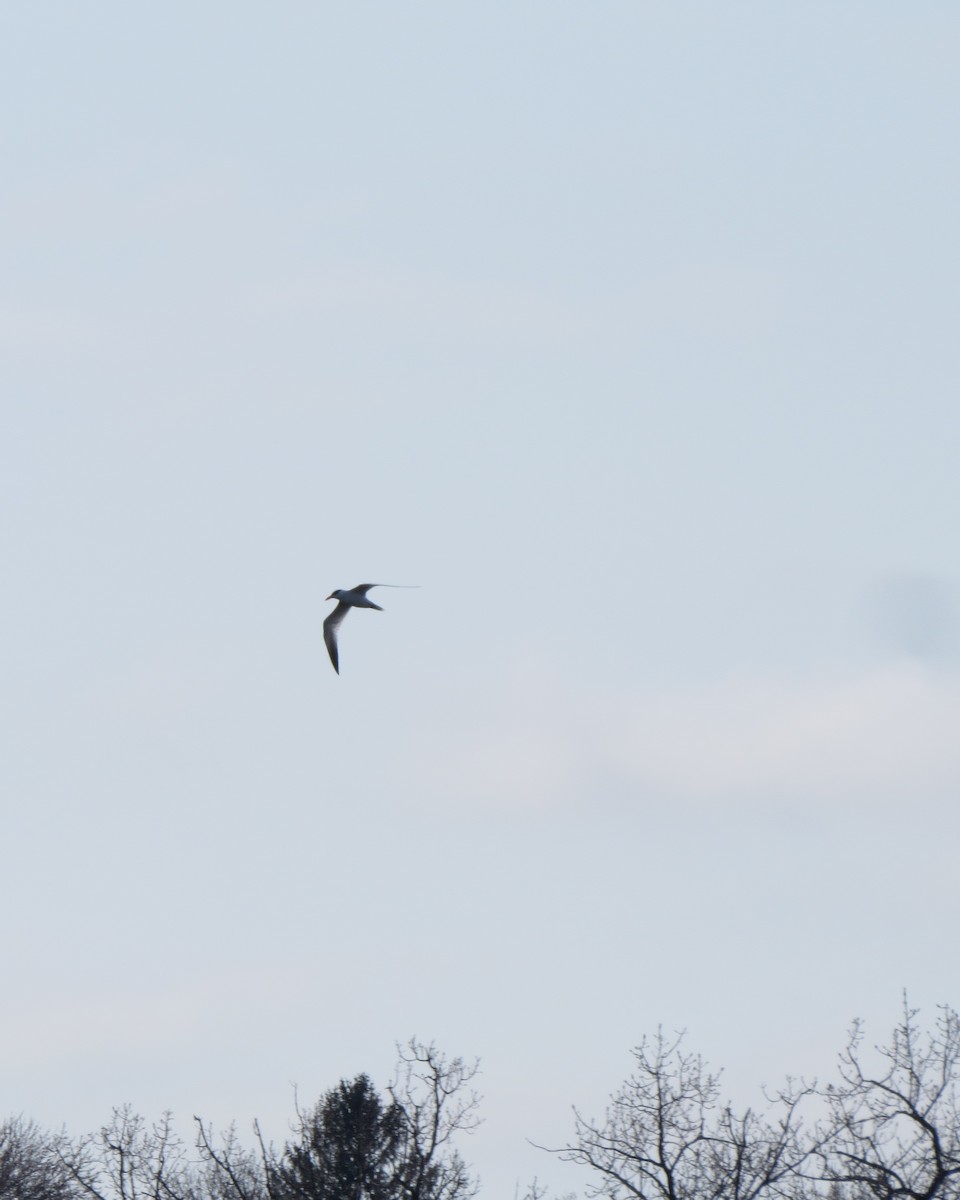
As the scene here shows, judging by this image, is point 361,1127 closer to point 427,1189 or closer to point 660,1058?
point 427,1189

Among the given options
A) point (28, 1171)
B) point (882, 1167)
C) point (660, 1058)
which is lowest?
point (882, 1167)

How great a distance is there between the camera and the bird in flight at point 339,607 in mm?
34906

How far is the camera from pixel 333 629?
122 ft

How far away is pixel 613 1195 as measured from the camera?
35.3 metres

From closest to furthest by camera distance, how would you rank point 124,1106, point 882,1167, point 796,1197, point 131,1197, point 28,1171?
point 882,1167, point 796,1197, point 131,1197, point 124,1106, point 28,1171

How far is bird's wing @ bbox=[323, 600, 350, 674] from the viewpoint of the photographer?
121 ft

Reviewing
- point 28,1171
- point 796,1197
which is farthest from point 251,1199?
point 28,1171

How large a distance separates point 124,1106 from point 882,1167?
16.2 m

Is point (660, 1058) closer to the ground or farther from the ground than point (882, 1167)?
farther from the ground

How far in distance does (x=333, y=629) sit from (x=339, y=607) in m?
0.40

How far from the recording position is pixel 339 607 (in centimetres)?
3731

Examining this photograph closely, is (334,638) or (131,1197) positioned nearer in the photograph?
(334,638)

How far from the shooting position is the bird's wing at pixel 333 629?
121 feet

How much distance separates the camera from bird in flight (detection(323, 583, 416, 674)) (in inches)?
1374
